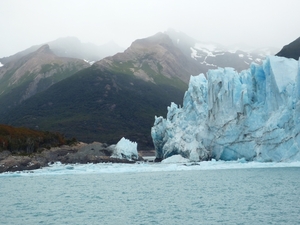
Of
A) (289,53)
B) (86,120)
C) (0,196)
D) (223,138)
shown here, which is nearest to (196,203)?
(0,196)

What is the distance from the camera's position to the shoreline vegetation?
53156 mm

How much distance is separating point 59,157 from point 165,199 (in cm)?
4019

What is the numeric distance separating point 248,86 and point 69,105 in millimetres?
89775

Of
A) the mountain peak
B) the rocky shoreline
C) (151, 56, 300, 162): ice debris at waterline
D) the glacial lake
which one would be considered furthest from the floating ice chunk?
the mountain peak

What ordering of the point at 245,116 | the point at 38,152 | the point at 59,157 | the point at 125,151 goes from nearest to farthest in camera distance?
the point at 245,116, the point at 38,152, the point at 59,157, the point at 125,151

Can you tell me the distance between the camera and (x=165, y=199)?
2575cm

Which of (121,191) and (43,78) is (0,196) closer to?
(121,191)

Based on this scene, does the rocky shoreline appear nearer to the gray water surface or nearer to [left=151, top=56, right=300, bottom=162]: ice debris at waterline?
[left=151, top=56, right=300, bottom=162]: ice debris at waterline

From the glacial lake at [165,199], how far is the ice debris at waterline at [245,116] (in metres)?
3.02

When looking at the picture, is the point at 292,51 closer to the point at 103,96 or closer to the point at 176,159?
the point at 176,159

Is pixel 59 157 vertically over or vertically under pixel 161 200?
over

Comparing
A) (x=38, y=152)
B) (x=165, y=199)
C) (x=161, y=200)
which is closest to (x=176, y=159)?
(x=38, y=152)

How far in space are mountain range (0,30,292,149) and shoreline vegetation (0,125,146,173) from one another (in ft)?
98.1

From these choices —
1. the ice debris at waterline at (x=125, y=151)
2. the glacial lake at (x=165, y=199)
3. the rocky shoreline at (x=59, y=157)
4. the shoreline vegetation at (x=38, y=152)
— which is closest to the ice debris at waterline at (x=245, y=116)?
the glacial lake at (x=165, y=199)
